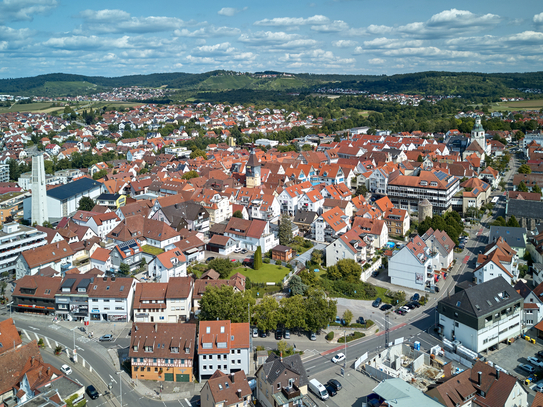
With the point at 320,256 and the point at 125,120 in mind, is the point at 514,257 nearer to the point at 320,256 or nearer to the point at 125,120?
the point at 320,256

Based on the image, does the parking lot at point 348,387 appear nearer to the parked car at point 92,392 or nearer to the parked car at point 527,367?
the parked car at point 527,367

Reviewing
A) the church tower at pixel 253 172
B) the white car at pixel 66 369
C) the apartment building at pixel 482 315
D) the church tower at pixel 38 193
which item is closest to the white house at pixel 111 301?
the white car at pixel 66 369

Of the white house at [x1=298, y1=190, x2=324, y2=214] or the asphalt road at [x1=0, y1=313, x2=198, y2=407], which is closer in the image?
the asphalt road at [x1=0, y1=313, x2=198, y2=407]

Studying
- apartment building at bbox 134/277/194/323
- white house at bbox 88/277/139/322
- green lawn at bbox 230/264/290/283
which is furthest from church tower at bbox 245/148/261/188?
white house at bbox 88/277/139/322

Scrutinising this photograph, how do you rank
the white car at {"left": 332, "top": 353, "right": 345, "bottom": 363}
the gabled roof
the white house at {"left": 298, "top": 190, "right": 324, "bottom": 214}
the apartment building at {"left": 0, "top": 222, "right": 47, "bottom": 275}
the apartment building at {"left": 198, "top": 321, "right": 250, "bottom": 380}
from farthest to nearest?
the white house at {"left": 298, "top": 190, "right": 324, "bottom": 214} < the apartment building at {"left": 0, "top": 222, "right": 47, "bottom": 275} < the gabled roof < the white car at {"left": 332, "top": 353, "right": 345, "bottom": 363} < the apartment building at {"left": 198, "top": 321, "right": 250, "bottom": 380}

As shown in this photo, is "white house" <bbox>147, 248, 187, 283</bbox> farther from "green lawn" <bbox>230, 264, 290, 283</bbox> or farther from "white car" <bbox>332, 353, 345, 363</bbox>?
"white car" <bbox>332, 353, 345, 363</bbox>

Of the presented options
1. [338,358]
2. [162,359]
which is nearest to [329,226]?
[338,358]

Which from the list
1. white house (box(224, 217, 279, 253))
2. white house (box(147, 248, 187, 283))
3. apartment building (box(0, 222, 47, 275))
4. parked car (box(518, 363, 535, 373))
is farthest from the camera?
white house (box(224, 217, 279, 253))

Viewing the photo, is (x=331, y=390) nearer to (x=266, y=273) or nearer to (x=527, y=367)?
(x=527, y=367)
